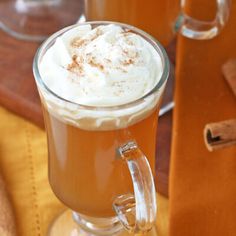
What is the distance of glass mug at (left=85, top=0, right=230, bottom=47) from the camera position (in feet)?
3.73

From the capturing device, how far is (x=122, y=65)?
843 mm

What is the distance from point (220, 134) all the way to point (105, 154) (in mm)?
203

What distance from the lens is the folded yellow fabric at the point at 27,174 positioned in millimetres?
1012

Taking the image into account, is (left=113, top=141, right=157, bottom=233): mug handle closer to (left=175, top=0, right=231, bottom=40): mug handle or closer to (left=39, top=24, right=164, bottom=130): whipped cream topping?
(left=39, top=24, right=164, bottom=130): whipped cream topping

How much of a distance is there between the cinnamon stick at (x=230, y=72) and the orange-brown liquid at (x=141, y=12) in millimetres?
120

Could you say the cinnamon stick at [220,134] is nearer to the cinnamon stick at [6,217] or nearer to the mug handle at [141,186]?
the mug handle at [141,186]

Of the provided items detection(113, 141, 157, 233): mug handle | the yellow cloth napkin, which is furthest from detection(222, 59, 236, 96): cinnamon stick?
detection(113, 141, 157, 233): mug handle

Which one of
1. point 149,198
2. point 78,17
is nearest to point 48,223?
point 149,198

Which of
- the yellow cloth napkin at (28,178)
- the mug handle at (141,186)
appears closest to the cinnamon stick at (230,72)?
the yellow cloth napkin at (28,178)

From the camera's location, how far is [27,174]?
107 cm

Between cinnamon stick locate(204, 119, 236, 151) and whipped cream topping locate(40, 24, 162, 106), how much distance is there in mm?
163

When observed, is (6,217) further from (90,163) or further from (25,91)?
(25,91)

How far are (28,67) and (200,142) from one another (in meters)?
0.38

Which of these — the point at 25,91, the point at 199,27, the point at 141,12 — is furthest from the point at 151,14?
the point at 25,91
